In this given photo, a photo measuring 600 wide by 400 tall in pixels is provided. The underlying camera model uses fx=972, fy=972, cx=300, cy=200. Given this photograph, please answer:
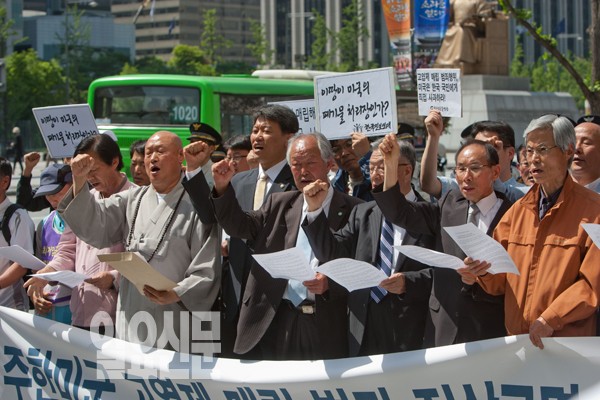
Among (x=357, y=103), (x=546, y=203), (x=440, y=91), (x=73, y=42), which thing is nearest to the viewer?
(x=546, y=203)

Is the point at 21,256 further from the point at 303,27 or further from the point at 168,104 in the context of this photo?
the point at 303,27

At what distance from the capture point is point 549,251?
4.12 metres

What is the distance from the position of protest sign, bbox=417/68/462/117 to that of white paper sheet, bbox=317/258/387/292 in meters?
1.72

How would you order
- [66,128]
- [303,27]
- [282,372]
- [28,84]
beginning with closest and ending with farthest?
[282,372]
[66,128]
[28,84]
[303,27]

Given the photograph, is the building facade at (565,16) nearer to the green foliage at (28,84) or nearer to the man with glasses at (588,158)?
the green foliage at (28,84)

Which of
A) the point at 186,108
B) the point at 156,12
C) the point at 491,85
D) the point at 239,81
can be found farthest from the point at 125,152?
the point at 156,12

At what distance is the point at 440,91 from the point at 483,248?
205cm

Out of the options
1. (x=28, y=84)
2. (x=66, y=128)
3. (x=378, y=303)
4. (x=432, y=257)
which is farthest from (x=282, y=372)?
(x=28, y=84)

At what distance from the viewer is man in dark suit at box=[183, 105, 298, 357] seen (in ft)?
16.7

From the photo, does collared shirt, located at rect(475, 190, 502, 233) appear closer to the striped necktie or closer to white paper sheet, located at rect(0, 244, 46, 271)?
the striped necktie

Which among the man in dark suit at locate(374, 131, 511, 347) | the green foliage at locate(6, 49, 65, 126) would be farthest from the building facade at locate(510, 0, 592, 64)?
the man in dark suit at locate(374, 131, 511, 347)

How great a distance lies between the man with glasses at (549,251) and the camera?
13.1 ft

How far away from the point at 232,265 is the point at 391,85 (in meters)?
1.32

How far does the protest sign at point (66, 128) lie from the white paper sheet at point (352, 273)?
318cm
